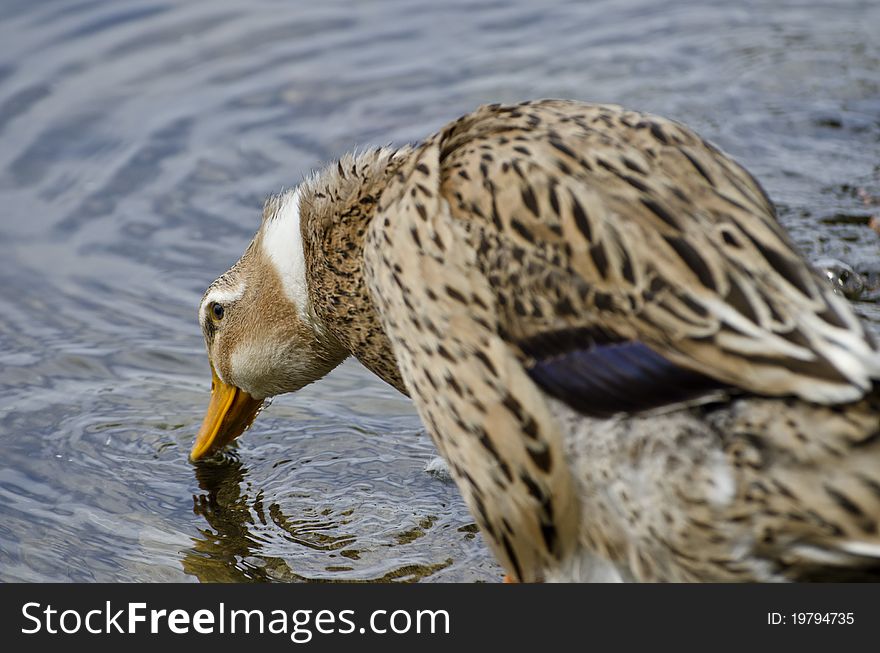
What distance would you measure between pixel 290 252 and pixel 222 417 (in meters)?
1.24

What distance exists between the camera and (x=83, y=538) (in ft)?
22.9

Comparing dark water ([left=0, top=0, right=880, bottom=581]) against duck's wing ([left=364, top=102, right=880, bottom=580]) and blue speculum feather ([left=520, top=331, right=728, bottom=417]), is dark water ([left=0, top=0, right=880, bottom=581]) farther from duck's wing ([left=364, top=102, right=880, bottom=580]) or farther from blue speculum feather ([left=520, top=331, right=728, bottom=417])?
blue speculum feather ([left=520, top=331, right=728, bottom=417])

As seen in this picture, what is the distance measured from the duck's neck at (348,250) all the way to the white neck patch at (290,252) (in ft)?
0.45

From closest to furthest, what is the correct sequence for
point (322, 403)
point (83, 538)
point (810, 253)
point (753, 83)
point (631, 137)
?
point (631, 137) < point (83, 538) < point (322, 403) < point (810, 253) < point (753, 83)

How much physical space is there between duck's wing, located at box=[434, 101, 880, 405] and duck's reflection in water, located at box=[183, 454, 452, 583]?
6.69ft

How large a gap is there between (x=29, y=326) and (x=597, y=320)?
18.3 ft

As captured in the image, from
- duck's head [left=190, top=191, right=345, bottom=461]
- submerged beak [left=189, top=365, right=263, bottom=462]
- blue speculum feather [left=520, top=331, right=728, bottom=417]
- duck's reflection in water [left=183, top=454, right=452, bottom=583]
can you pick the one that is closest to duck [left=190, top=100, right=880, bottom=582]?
blue speculum feather [left=520, top=331, right=728, bottom=417]

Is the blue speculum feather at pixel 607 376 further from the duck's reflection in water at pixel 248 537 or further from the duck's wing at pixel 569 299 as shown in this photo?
the duck's reflection in water at pixel 248 537

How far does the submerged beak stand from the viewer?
7.66 m

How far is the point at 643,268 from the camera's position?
482 cm

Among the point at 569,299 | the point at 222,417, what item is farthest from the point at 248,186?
the point at 569,299

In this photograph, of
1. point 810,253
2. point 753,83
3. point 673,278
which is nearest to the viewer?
point 673,278
